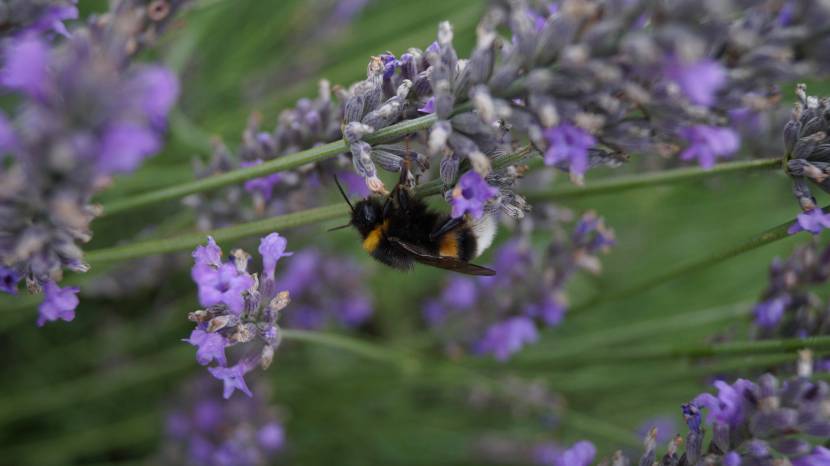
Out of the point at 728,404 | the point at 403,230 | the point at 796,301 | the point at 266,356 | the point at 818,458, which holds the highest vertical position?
the point at 403,230

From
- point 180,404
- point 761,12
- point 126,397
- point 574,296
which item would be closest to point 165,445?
point 180,404

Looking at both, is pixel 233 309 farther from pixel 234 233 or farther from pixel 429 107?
pixel 429 107

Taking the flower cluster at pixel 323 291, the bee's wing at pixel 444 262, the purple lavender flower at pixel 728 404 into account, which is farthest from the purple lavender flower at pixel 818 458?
the flower cluster at pixel 323 291

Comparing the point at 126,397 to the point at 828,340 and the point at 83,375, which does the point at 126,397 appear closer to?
the point at 83,375

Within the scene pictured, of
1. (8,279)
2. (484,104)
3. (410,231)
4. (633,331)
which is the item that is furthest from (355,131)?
(633,331)

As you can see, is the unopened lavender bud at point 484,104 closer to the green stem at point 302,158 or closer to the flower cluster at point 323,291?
the green stem at point 302,158

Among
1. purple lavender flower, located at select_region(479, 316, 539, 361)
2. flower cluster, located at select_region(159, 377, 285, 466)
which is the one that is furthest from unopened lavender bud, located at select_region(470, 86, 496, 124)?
flower cluster, located at select_region(159, 377, 285, 466)

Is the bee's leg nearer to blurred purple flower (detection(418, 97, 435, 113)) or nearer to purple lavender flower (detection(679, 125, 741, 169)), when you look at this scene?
blurred purple flower (detection(418, 97, 435, 113))
